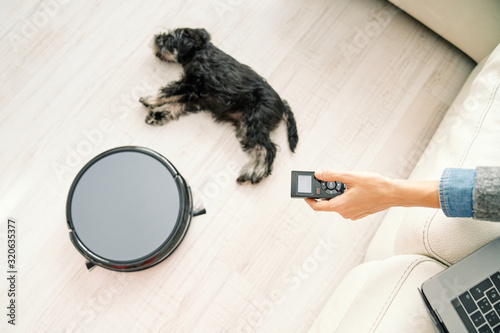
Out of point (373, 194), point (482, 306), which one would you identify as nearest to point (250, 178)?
A: point (373, 194)

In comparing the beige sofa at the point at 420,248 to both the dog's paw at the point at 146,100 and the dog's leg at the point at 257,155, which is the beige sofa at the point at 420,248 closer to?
the dog's leg at the point at 257,155

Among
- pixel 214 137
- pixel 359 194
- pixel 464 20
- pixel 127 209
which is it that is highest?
pixel 464 20

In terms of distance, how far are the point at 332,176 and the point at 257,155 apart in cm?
50

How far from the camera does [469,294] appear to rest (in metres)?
0.85

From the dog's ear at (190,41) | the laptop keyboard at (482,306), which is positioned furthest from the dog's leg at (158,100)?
Answer: the laptop keyboard at (482,306)

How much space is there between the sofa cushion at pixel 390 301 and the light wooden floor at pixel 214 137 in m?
0.34

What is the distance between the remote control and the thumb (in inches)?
1.3

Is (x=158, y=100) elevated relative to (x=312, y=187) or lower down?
lower down

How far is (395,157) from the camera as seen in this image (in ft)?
4.84

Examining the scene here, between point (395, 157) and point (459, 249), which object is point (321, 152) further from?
point (459, 249)

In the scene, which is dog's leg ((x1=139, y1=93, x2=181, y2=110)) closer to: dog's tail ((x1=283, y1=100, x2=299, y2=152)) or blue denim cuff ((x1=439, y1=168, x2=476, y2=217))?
dog's tail ((x1=283, y1=100, x2=299, y2=152))

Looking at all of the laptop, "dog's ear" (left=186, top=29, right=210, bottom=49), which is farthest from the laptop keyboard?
"dog's ear" (left=186, top=29, right=210, bottom=49)

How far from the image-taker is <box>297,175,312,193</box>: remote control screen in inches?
39.1

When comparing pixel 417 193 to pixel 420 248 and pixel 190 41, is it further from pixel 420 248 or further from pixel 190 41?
pixel 190 41
